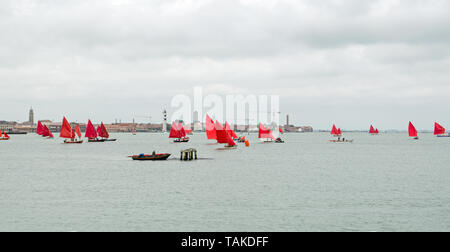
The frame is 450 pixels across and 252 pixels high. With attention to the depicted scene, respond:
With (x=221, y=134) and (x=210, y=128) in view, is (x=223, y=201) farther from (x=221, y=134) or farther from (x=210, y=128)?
(x=221, y=134)

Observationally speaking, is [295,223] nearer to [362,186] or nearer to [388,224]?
[388,224]

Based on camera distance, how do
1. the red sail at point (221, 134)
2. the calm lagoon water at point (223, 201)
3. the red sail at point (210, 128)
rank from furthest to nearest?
the red sail at point (221, 134)
the red sail at point (210, 128)
the calm lagoon water at point (223, 201)

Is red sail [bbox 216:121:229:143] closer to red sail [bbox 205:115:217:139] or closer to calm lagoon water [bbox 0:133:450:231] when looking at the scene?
red sail [bbox 205:115:217:139]

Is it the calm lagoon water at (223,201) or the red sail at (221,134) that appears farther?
the red sail at (221,134)

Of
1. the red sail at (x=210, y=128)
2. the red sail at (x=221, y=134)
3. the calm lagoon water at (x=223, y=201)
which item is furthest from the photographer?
the red sail at (x=221, y=134)

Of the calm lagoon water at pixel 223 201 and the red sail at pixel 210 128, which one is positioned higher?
the red sail at pixel 210 128

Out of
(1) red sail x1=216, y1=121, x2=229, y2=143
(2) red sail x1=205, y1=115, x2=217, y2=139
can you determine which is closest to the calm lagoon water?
(2) red sail x1=205, y1=115, x2=217, y2=139

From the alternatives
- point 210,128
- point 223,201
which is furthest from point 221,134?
point 223,201

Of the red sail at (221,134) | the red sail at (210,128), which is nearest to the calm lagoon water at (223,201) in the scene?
the red sail at (210,128)

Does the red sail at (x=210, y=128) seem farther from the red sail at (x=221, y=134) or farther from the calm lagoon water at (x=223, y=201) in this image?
the calm lagoon water at (x=223, y=201)

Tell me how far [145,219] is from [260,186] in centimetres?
1828

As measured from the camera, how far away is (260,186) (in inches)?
1752
